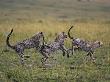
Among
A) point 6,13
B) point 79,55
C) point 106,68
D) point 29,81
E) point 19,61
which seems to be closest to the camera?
point 29,81

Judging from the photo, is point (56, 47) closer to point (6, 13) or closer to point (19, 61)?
point (19, 61)

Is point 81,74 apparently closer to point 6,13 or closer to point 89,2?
point 6,13

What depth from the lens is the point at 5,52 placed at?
728 inches

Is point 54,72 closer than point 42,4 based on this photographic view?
Yes

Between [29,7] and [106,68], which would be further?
[29,7]

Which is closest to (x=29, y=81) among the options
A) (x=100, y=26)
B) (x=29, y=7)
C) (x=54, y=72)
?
(x=54, y=72)

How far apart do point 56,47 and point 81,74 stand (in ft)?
8.67

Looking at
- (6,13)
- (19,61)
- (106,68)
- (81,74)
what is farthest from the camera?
(6,13)

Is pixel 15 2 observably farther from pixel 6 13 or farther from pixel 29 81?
pixel 29 81

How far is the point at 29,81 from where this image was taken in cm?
1291

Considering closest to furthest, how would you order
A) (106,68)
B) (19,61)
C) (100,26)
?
Answer: (106,68), (19,61), (100,26)

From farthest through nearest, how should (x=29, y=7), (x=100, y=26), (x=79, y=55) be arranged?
(x=29, y=7) < (x=100, y=26) < (x=79, y=55)

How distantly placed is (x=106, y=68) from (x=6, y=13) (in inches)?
1006

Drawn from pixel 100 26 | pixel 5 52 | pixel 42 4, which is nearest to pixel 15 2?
pixel 42 4
